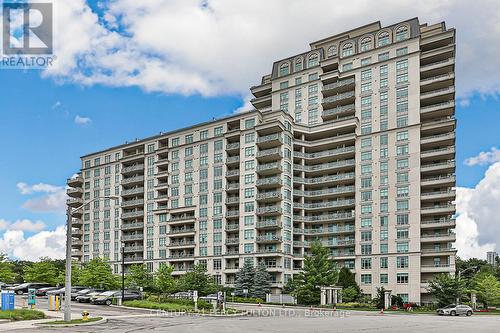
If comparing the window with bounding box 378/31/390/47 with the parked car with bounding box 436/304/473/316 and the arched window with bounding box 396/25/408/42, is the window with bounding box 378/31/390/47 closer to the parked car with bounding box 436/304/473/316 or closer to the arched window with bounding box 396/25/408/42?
the arched window with bounding box 396/25/408/42

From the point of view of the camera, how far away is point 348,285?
8981 centimetres

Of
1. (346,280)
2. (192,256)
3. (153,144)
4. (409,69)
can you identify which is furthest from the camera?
(153,144)

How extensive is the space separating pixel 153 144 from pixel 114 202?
16.2 metres

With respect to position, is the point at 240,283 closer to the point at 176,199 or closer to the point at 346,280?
the point at 346,280

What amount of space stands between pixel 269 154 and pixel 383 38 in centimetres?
3035

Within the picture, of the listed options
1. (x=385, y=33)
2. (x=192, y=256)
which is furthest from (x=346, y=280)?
(x=385, y=33)

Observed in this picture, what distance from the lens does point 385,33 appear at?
332 feet

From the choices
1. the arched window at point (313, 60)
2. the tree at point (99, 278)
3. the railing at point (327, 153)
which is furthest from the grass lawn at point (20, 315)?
the arched window at point (313, 60)

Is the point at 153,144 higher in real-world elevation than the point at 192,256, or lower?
higher

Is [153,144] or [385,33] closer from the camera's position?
[385,33]

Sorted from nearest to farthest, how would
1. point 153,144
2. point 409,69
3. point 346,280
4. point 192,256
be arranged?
point 346,280
point 409,69
point 192,256
point 153,144

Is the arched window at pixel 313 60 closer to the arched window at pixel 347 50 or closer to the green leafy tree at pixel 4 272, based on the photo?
the arched window at pixel 347 50

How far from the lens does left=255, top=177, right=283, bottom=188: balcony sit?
97.2m

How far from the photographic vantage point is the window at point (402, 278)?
8981 cm
